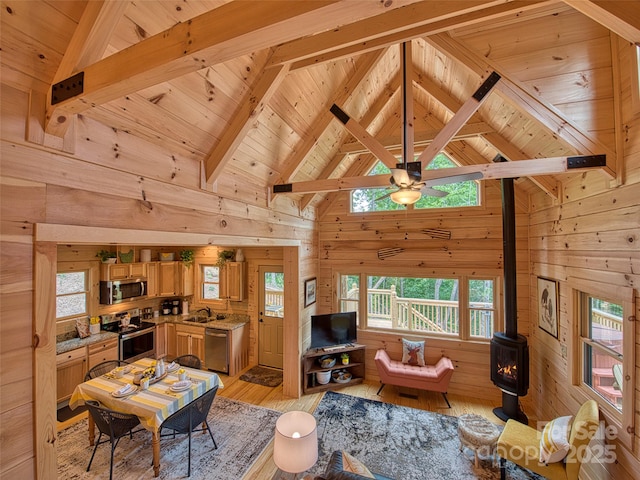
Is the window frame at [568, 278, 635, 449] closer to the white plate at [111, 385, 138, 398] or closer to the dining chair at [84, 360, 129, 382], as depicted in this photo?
the white plate at [111, 385, 138, 398]

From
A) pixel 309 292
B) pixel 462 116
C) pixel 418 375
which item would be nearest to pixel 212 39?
pixel 462 116

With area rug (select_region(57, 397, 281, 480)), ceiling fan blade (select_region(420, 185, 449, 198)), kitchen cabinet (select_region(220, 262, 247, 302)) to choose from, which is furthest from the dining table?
ceiling fan blade (select_region(420, 185, 449, 198))

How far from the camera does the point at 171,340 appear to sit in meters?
5.93

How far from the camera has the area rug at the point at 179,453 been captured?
308 cm

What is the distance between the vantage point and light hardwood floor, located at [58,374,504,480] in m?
4.46

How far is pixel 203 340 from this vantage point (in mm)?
5672

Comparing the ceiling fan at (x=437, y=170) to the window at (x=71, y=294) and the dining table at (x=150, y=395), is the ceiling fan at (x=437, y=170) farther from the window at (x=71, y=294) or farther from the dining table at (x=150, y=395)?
the window at (x=71, y=294)

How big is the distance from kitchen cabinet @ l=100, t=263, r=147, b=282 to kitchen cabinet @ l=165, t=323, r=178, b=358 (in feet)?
4.17

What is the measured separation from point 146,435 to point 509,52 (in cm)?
654

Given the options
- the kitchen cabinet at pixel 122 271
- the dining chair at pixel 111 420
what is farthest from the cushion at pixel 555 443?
the kitchen cabinet at pixel 122 271

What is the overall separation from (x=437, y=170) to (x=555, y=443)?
3062 mm

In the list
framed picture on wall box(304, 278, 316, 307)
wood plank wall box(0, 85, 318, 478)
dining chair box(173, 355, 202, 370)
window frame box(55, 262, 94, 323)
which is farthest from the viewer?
framed picture on wall box(304, 278, 316, 307)

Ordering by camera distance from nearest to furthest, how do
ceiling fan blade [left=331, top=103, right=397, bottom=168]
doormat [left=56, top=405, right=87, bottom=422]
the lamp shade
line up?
1. the lamp shade
2. ceiling fan blade [left=331, top=103, right=397, bottom=168]
3. doormat [left=56, top=405, right=87, bottom=422]

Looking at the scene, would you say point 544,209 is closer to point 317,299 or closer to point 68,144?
point 317,299
